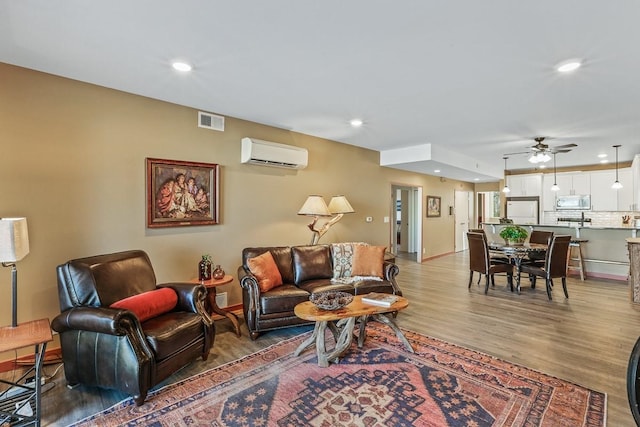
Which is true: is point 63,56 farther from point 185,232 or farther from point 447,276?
point 447,276

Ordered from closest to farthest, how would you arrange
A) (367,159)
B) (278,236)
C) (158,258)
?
1. (158,258)
2. (278,236)
3. (367,159)

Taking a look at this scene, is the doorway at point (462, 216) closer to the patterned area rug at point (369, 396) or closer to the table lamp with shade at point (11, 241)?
the patterned area rug at point (369, 396)

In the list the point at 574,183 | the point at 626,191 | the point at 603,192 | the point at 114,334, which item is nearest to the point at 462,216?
the point at 574,183

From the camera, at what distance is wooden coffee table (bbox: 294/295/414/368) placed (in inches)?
104

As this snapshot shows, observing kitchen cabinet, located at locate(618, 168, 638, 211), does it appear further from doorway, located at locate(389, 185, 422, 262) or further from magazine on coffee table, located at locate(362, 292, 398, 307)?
magazine on coffee table, located at locate(362, 292, 398, 307)

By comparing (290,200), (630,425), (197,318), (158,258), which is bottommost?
(630,425)

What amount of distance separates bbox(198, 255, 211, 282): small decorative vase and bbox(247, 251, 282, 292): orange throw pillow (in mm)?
449

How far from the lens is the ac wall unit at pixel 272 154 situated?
410cm

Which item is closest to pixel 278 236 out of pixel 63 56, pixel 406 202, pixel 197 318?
pixel 197 318

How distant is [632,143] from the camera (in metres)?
5.43

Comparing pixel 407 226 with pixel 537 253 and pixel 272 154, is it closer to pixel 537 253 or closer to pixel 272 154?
pixel 537 253

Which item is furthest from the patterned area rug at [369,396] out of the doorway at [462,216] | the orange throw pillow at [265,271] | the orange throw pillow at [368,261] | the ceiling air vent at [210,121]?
the doorway at [462,216]

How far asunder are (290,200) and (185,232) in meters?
1.63

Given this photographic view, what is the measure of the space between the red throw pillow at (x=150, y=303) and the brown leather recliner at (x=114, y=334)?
57mm
